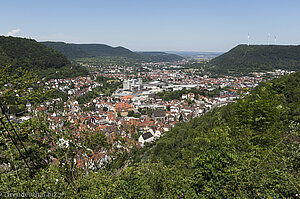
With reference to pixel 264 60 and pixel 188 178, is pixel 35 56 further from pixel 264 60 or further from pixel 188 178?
pixel 264 60

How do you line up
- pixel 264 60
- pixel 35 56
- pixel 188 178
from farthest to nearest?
pixel 264 60 < pixel 35 56 < pixel 188 178

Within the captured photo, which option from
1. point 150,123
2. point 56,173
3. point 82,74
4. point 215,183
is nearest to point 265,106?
point 215,183

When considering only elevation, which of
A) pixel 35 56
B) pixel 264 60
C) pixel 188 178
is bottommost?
pixel 188 178

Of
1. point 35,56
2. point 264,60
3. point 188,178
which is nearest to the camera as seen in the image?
point 188,178

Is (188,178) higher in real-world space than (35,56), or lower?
lower

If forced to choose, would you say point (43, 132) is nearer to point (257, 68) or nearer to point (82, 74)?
point (82, 74)

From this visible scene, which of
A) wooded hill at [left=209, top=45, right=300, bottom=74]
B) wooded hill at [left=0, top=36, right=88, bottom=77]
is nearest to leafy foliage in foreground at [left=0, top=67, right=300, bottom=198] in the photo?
wooded hill at [left=0, top=36, right=88, bottom=77]

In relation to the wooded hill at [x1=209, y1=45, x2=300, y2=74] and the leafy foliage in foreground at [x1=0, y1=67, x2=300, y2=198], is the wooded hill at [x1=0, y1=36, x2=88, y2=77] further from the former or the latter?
the wooded hill at [x1=209, y1=45, x2=300, y2=74]

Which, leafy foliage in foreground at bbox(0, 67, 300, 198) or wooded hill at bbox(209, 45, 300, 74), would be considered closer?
leafy foliage in foreground at bbox(0, 67, 300, 198)

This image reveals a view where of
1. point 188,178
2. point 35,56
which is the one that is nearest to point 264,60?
point 35,56
